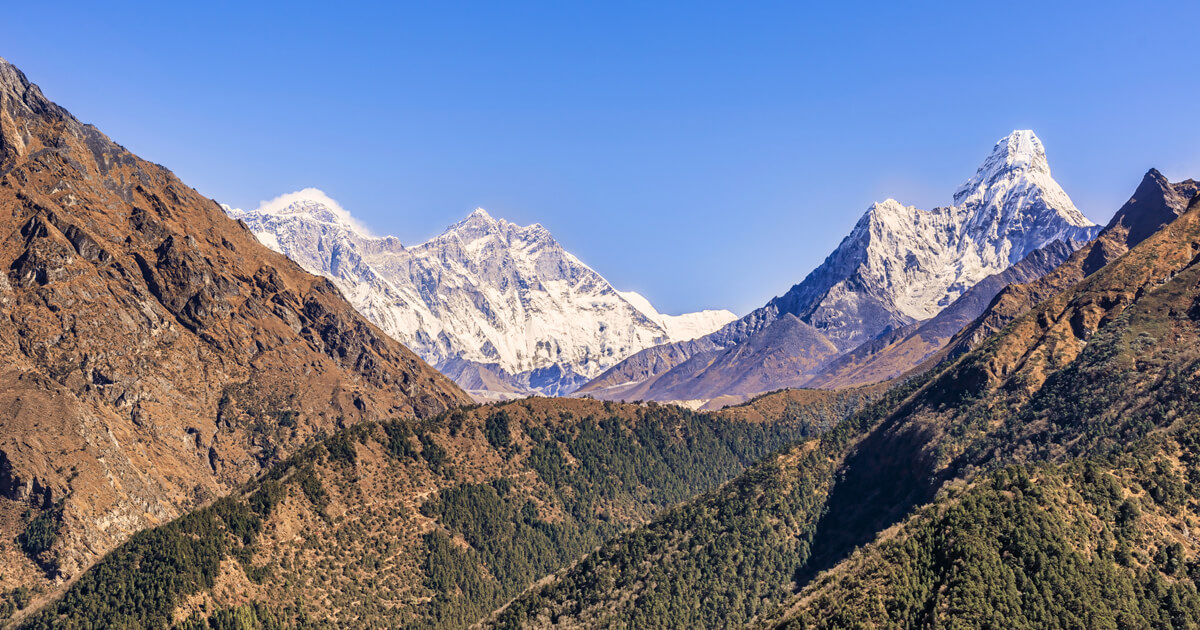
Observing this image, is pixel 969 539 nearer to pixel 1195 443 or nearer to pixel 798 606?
pixel 798 606

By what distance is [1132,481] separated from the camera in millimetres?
187875

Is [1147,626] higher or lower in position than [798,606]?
lower

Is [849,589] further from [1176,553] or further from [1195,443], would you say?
[1195,443]

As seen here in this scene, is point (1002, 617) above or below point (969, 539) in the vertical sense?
below

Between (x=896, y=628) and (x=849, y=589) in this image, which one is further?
(x=849, y=589)

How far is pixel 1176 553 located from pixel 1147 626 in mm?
19810

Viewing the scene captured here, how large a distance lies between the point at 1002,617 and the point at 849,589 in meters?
24.2

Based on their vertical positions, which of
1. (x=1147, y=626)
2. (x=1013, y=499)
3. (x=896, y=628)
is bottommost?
(x=1147, y=626)

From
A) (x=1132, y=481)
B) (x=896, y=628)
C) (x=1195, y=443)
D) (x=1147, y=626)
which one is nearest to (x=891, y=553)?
(x=896, y=628)

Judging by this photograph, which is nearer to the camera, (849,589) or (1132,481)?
(849,589)

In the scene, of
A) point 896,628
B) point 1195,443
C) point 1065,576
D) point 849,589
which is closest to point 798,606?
point 849,589

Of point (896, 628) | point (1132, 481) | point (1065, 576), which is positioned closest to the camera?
point (896, 628)

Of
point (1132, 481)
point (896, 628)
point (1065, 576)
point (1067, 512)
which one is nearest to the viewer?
point (896, 628)

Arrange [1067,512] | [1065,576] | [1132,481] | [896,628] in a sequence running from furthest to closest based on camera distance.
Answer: [1132,481], [1067,512], [1065,576], [896,628]
